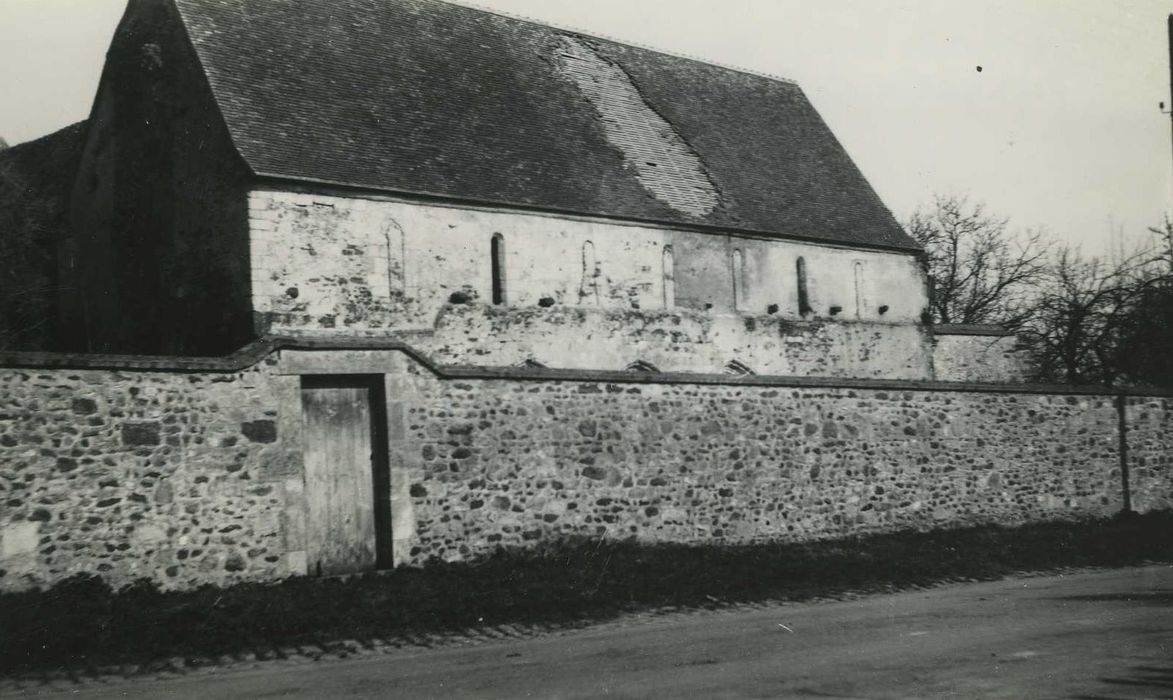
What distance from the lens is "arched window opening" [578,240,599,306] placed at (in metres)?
23.2

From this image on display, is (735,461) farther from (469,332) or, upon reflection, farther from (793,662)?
(793,662)

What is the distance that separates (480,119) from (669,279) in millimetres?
5373

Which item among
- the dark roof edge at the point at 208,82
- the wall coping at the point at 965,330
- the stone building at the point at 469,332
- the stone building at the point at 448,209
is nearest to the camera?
the stone building at the point at 469,332

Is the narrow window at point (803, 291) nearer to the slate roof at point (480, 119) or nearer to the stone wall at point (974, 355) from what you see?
the slate roof at point (480, 119)

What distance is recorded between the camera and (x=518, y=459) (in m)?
14.9

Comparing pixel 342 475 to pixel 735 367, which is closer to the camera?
pixel 342 475

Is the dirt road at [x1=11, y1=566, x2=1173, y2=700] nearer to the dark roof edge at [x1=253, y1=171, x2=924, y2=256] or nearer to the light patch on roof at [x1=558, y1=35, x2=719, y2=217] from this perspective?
the dark roof edge at [x1=253, y1=171, x2=924, y2=256]

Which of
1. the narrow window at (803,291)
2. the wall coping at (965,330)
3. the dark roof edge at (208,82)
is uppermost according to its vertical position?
the dark roof edge at (208,82)

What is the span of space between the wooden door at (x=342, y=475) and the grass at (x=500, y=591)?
2.92ft

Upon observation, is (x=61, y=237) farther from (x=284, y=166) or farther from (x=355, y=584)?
(x=355, y=584)

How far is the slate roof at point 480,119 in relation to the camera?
Answer: 20.2 metres

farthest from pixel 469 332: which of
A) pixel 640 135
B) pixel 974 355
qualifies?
pixel 974 355

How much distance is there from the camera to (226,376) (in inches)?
504

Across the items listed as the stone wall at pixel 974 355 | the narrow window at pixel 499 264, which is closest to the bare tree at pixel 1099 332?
the stone wall at pixel 974 355
